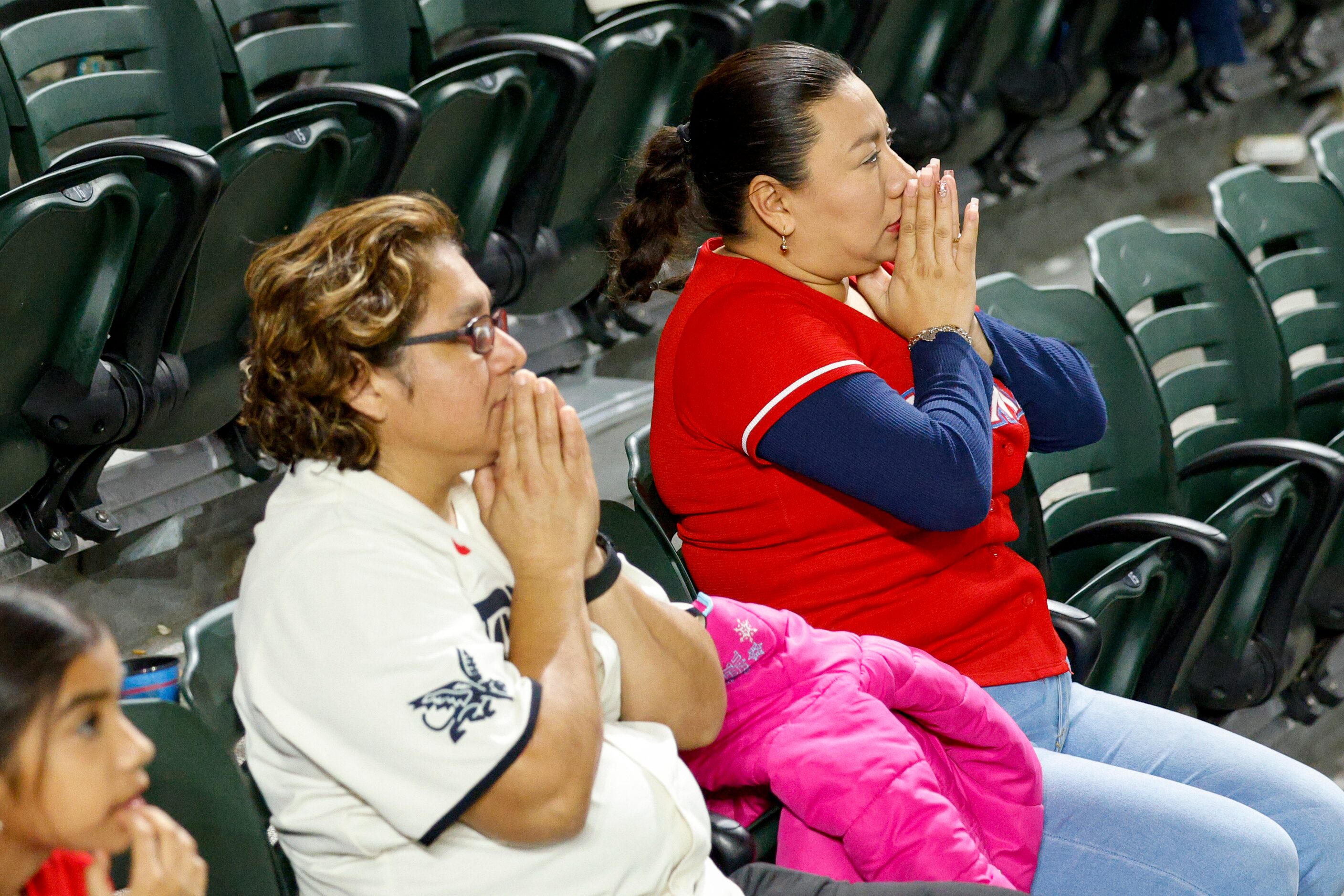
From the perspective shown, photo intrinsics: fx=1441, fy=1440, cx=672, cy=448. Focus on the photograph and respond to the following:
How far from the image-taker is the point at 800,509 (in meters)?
1.32

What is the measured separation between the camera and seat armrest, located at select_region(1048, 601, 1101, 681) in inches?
59.1

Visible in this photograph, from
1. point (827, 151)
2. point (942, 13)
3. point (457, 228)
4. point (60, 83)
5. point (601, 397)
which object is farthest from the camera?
point (942, 13)

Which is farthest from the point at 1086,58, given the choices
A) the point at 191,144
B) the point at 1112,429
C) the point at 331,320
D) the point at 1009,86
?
the point at 331,320

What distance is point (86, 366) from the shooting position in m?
1.69

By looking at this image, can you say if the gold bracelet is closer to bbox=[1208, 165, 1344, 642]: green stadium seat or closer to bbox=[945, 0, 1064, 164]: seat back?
bbox=[1208, 165, 1344, 642]: green stadium seat

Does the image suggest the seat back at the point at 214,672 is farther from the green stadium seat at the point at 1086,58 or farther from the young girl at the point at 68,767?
the green stadium seat at the point at 1086,58

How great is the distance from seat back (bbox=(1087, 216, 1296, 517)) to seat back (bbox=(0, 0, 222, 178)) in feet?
4.53

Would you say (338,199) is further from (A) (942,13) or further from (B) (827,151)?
(A) (942,13)

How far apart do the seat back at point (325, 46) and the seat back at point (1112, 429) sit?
1156mm

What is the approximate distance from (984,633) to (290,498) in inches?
27.7

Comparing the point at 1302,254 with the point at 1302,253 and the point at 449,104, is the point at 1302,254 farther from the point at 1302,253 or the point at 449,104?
the point at 449,104

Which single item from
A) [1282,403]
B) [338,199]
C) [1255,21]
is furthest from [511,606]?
[1255,21]

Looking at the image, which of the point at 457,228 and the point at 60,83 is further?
the point at 60,83

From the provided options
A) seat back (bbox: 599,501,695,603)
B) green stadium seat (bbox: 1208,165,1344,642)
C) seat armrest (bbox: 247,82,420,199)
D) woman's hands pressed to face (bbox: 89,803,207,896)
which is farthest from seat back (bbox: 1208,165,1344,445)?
woman's hands pressed to face (bbox: 89,803,207,896)
